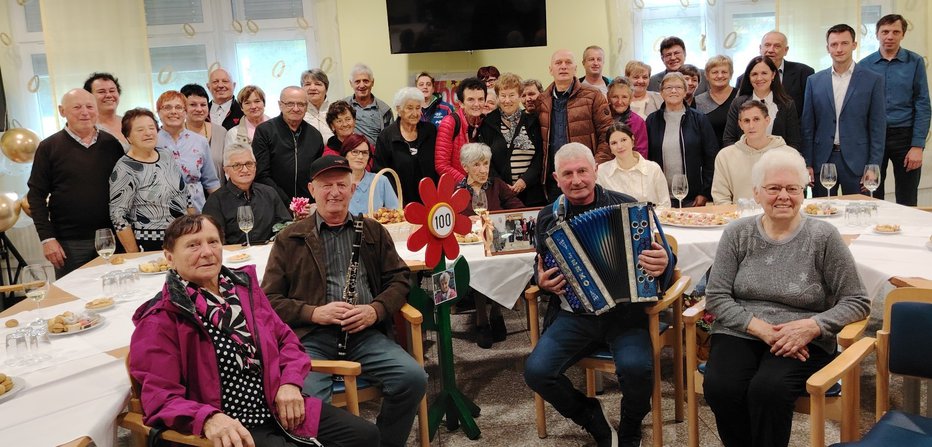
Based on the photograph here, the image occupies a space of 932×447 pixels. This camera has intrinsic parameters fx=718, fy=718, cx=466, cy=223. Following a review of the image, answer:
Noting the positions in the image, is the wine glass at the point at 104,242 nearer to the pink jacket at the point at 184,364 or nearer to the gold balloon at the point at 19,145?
the pink jacket at the point at 184,364

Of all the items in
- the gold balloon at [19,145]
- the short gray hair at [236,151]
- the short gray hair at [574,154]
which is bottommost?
the short gray hair at [574,154]

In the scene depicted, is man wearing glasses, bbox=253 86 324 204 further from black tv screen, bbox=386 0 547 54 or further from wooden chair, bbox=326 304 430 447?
black tv screen, bbox=386 0 547 54

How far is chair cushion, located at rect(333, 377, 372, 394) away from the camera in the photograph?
2.65 m

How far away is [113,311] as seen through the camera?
2863 millimetres

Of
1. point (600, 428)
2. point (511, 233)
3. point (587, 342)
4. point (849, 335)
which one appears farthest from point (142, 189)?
point (849, 335)

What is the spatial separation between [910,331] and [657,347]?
902 millimetres

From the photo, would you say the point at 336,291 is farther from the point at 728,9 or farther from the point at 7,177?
the point at 728,9

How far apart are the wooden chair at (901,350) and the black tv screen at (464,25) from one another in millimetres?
5511

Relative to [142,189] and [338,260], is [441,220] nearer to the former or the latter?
[338,260]

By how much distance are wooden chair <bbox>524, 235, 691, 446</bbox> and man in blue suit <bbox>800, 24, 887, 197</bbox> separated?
2.68 meters

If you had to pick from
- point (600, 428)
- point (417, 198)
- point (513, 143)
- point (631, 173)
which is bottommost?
point (600, 428)

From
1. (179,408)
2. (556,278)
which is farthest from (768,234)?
(179,408)

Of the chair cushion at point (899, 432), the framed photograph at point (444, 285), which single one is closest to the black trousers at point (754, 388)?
the chair cushion at point (899, 432)

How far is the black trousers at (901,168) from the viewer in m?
5.54
